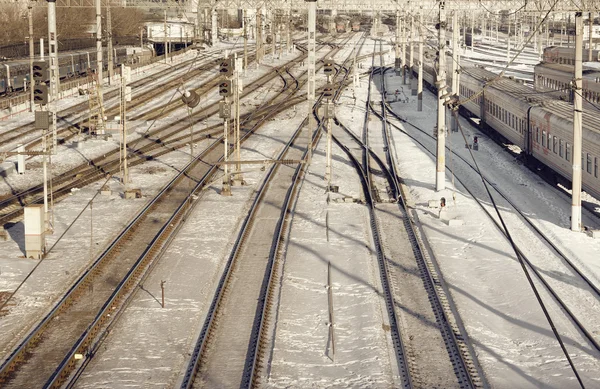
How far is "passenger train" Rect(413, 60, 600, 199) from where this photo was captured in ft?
83.9

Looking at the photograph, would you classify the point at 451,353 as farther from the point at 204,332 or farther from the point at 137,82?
the point at 137,82

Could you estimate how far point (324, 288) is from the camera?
1884cm

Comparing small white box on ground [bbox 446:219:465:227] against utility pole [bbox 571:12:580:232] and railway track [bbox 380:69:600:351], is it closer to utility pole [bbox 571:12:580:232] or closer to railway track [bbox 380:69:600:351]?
railway track [bbox 380:69:600:351]

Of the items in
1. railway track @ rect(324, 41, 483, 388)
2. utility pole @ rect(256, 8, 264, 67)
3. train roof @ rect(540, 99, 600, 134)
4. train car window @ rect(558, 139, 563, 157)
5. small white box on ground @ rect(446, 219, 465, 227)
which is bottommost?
railway track @ rect(324, 41, 483, 388)

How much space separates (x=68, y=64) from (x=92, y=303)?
47.0 metres

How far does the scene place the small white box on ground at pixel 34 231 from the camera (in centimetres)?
2085

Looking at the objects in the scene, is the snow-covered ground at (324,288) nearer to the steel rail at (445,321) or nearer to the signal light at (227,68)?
the steel rail at (445,321)

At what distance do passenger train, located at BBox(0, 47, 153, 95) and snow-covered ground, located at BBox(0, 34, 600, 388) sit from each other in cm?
2511

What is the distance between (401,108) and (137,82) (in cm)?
1988

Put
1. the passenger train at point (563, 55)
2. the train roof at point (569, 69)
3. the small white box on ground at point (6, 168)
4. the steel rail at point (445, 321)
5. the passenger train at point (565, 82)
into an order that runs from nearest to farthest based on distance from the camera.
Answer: the steel rail at point (445, 321) < the small white box on ground at point (6, 168) < the passenger train at point (565, 82) < the train roof at point (569, 69) < the passenger train at point (563, 55)

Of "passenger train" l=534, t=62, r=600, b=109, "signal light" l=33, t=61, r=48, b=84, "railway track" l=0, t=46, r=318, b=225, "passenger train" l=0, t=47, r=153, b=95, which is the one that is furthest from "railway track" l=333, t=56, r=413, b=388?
"passenger train" l=0, t=47, r=153, b=95

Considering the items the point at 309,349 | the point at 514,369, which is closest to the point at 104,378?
the point at 309,349

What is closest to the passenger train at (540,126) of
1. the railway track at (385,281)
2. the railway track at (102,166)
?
the railway track at (385,281)

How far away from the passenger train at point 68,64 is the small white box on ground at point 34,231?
34.0 metres
